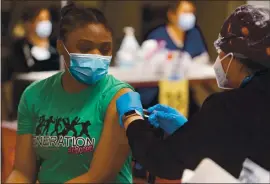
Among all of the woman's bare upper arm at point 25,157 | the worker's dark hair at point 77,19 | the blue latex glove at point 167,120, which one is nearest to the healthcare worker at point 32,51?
the woman's bare upper arm at point 25,157

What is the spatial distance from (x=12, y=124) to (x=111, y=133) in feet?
1.78

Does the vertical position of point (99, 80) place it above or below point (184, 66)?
above

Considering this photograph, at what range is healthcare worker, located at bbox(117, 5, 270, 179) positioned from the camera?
50.1 inches

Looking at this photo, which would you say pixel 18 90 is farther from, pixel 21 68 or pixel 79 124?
pixel 79 124

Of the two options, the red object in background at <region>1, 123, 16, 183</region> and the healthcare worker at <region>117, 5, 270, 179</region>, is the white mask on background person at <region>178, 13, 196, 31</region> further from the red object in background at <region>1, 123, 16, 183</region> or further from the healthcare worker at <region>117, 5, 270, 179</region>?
the healthcare worker at <region>117, 5, 270, 179</region>

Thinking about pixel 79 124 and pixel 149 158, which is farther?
pixel 79 124

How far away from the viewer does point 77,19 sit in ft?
5.32

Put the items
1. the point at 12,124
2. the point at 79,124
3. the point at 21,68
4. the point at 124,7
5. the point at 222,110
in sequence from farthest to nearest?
the point at 124,7, the point at 21,68, the point at 12,124, the point at 79,124, the point at 222,110

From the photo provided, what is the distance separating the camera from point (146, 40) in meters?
3.39

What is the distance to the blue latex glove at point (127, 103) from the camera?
4.96 ft

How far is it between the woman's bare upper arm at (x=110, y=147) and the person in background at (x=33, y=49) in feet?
1.62

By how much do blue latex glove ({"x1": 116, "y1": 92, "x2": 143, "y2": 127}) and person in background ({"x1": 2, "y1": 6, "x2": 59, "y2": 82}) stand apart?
542mm

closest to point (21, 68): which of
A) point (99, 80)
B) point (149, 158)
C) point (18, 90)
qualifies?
point (18, 90)

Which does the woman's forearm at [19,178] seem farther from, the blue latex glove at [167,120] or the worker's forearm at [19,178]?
the blue latex glove at [167,120]
